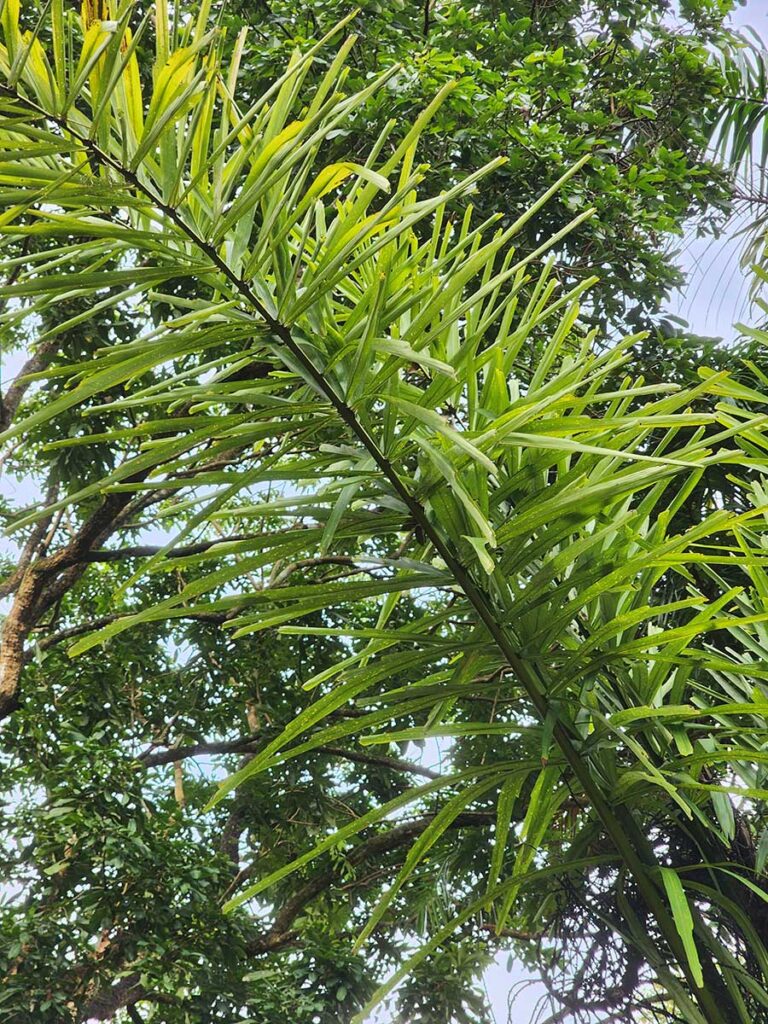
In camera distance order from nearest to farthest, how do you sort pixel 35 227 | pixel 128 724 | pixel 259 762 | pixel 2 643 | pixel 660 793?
pixel 35 227 → pixel 259 762 → pixel 660 793 → pixel 2 643 → pixel 128 724

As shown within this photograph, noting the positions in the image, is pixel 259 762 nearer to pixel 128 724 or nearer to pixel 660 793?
pixel 660 793

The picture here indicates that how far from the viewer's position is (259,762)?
2.66 ft

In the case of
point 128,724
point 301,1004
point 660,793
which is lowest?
point 660,793

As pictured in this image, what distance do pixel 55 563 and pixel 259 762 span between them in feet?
8.42

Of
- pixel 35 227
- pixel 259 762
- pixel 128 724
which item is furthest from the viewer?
pixel 128 724

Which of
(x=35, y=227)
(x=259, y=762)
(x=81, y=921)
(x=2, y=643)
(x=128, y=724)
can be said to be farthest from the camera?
(x=128, y=724)

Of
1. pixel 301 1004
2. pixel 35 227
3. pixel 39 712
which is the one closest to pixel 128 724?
pixel 39 712

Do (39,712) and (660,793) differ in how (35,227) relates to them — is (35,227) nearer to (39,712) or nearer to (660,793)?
(660,793)

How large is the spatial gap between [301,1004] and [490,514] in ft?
7.99

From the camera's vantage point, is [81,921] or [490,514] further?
[81,921]

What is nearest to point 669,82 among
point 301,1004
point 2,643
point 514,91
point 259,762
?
point 514,91

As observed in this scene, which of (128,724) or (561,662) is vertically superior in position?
(128,724)

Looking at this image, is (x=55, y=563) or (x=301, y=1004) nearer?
(x=301, y=1004)

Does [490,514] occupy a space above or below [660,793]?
above
